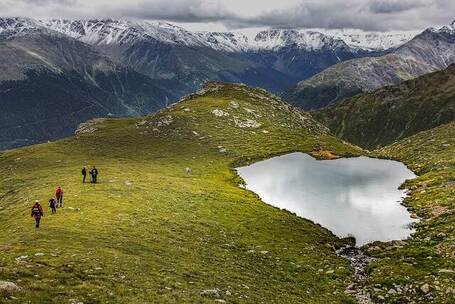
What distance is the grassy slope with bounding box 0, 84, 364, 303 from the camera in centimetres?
3488

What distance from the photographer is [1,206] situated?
73.7 meters

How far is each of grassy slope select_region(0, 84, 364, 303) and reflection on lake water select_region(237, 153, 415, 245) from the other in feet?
16.6

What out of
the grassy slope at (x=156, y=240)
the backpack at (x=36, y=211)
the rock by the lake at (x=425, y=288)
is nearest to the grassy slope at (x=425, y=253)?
the rock by the lake at (x=425, y=288)

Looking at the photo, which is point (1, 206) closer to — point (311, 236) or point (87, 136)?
point (311, 236)

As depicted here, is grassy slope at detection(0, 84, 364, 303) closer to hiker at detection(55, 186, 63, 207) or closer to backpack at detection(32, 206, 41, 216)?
hiker at detection(55, 186, 63, 207)

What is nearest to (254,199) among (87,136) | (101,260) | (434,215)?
(434,215)

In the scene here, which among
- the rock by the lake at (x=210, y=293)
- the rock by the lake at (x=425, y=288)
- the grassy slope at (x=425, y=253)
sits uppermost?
the grassy slope at (x=425, y=253)

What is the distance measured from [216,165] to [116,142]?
37.1 meters

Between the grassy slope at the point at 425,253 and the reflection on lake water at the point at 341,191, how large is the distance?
290 centimetres

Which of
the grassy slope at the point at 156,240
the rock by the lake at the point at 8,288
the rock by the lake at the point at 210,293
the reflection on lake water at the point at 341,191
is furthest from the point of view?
the reflection on lake water at the point at 341,191

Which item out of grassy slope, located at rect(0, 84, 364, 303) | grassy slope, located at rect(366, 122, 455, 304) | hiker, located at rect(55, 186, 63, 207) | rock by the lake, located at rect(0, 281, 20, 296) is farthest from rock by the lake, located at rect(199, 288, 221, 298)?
hiker, located at rect(55, 186, 63, 207)

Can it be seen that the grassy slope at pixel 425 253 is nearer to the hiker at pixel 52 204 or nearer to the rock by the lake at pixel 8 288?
the rock by the lake at pixel 8 288

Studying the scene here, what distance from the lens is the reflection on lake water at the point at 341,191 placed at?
6588cm

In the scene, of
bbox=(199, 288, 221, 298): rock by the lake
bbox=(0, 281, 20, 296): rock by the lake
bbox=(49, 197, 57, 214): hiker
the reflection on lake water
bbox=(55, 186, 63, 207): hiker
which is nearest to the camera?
bbox=(0, 281, 20, 296): rock by the lake
